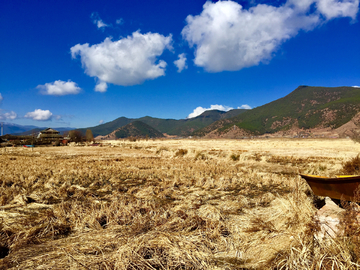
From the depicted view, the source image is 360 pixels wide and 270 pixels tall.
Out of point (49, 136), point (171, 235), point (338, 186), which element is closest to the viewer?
point (171, 235)

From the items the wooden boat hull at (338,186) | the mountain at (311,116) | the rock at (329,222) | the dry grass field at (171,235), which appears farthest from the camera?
the mountain at (311,116)

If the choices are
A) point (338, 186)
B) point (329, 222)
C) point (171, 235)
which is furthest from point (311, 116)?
point (171, 235)

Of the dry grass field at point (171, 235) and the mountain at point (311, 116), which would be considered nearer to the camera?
the dry grass field at point (171, 235)

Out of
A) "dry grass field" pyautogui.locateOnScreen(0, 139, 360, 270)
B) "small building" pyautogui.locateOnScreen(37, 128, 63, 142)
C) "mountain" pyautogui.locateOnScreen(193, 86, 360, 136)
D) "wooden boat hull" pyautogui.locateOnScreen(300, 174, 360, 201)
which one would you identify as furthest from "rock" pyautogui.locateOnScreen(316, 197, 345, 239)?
"mountain" pyautogui.locateOnScreen(193, 86, 360, 136)

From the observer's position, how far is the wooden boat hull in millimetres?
5262

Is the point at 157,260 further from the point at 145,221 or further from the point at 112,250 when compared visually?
the point at 145,221

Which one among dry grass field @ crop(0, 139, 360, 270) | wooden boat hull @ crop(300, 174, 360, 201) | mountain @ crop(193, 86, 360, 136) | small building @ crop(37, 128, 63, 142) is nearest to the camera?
dry grass field @ crop(0, 139, 360, 270)

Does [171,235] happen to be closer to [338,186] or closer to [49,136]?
[338,186]

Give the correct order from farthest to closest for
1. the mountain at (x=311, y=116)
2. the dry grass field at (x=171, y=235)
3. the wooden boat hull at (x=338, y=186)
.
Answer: the mountain at (x=311, y=116) < the wooden boat hull at (x=338, y=186) < the dry grass field at (x=171, y=235)

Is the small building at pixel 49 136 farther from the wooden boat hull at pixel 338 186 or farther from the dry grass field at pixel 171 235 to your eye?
the wooden boat hull at pixel 338 186

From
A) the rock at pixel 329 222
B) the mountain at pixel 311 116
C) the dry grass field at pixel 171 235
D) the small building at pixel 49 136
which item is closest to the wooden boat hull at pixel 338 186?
the rock at pixel 329 222

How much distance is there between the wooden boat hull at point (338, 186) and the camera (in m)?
5.26

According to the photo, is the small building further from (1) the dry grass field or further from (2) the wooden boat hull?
(2) the wooden boat hull

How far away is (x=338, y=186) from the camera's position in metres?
5.61
